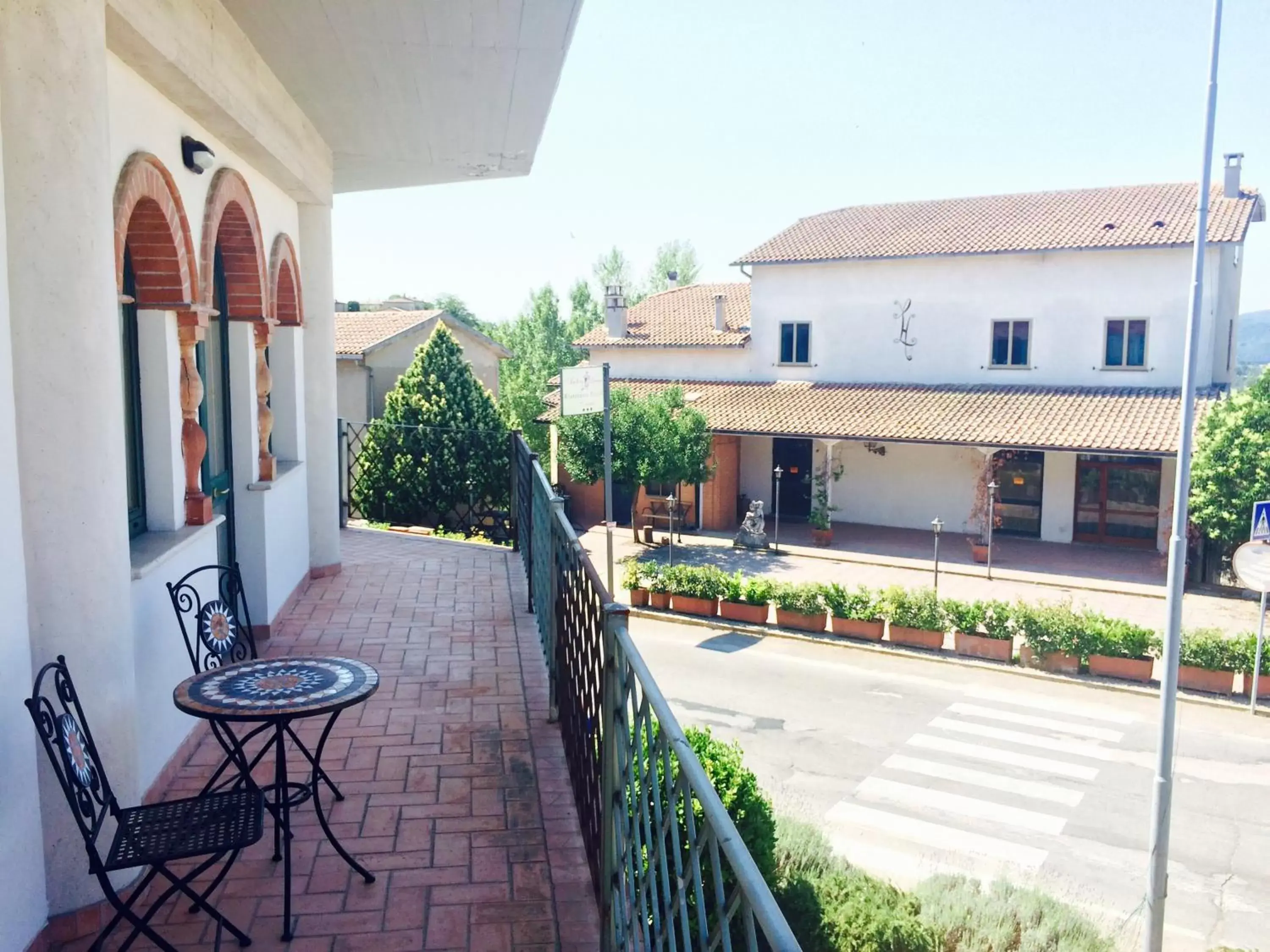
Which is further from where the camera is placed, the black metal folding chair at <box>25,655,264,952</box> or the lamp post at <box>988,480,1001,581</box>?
the lamp post at <box>988,480,1001,581</box>

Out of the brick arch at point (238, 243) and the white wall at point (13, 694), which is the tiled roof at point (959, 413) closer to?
the brick arch at point (238, 243)

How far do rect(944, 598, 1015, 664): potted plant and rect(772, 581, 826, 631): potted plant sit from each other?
2078mm

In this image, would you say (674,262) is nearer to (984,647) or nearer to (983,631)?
(983,631)

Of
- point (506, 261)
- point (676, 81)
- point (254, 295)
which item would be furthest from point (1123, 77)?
point (506, 261)

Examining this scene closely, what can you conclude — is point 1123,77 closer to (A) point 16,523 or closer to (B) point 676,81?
(A) point 16,523

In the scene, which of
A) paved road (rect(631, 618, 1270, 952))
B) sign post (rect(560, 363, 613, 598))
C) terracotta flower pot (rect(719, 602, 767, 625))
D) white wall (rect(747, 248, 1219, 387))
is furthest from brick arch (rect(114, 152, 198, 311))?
white wall (rect(747, 248, 1219, 387))

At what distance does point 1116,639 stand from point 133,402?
1390cm

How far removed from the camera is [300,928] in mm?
3346

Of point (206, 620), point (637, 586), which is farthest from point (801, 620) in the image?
point (206, 620)

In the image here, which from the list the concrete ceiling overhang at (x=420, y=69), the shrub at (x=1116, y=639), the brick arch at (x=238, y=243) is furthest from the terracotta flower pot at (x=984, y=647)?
the brick arch at (x=238, y=243)

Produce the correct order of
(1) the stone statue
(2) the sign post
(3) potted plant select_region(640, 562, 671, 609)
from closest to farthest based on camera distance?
(2) the sign post, (3) potted plant select_region(640, 562, 671, 609), (1) the stone statue

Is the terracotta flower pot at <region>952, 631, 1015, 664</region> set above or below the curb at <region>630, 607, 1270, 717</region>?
above

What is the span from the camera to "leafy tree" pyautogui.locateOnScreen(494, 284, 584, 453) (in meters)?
45.4

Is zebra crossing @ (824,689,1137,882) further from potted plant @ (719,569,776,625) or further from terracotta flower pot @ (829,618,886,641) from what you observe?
potted plant @ (719,569,776,625)
